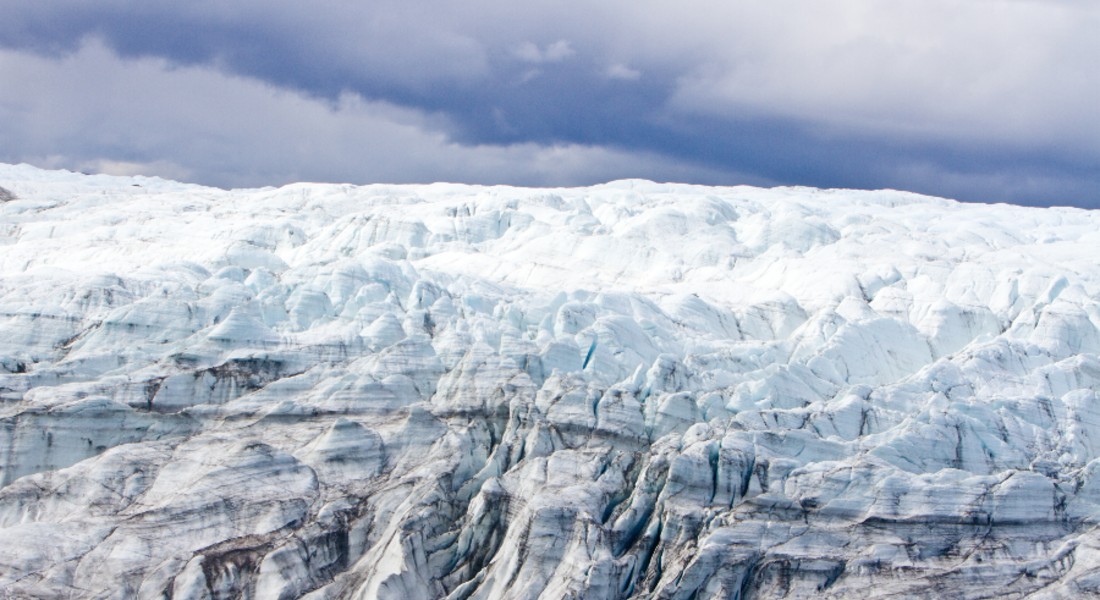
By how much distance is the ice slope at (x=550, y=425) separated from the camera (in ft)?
194

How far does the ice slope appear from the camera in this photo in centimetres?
5916

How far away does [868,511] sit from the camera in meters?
59.3

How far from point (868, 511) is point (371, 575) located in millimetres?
22139

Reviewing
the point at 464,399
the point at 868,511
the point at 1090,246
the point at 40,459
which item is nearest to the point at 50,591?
the point at 40,459

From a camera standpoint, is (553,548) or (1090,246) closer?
(553,548)

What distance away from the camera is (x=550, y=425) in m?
67.1

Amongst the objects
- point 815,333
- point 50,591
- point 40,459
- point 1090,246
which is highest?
point 1090,246

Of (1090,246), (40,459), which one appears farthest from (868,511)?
(1090,246)

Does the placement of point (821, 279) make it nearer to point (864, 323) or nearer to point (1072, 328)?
point (864, 323)

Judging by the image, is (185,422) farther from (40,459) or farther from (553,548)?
(553,548)

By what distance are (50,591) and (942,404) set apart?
141 ft

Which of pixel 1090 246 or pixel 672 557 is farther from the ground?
pixel 1090 246

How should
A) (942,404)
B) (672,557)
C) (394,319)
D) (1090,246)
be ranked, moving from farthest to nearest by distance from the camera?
(1090,246)
(394,319)
(942,404)
(672,557)

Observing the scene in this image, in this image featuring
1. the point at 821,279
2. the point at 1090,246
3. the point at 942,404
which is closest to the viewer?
the point at 942,404
